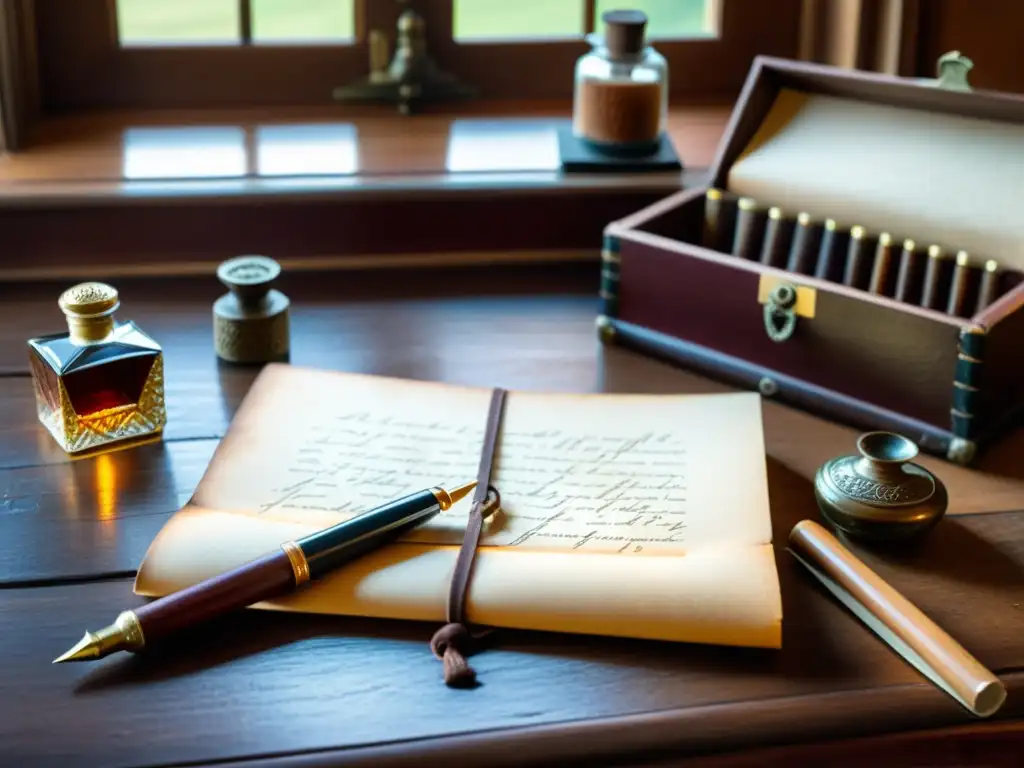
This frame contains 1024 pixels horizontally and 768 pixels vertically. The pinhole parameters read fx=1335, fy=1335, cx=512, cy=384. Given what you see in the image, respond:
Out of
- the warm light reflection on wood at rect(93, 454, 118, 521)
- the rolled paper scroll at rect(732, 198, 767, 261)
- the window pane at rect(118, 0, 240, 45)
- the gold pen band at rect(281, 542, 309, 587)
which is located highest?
the window pane at rect(118, 0, 240, 45)

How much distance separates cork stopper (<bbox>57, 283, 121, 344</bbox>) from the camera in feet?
3.38

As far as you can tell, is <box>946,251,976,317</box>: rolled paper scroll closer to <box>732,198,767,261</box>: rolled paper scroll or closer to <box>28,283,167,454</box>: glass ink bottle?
<box>732,198,767,261</box>: rolled paper scroll

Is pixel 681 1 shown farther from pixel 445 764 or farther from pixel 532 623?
pixel 445 764

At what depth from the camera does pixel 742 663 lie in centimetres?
81

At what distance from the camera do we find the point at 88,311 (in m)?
1.03

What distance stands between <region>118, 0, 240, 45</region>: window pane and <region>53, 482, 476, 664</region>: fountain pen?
3.06ft

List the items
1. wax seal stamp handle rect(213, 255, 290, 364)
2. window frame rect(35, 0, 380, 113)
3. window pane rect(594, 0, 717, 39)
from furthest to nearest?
window pane rect(594, 0, 717, 39)
window frame rect(35, 0, 380, 113)
wax seal stamp handle rect(213, 255, 290, 364)

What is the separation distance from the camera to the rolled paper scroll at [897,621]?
775mm

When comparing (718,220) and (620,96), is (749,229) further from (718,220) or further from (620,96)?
(620,96)

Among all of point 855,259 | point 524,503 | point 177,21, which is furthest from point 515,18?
point 524,503

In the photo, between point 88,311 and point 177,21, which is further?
point 177,21

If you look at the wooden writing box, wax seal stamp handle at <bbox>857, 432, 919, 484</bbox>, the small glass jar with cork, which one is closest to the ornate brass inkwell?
wax seal stamp handle at <bbox>857, 432, 919, 484</bbox>

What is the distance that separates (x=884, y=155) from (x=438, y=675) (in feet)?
2.31

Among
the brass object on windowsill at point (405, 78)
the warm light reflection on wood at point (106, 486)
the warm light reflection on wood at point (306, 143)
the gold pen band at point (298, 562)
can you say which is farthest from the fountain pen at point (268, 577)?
the brass object on windowsill at point (405, 78)
